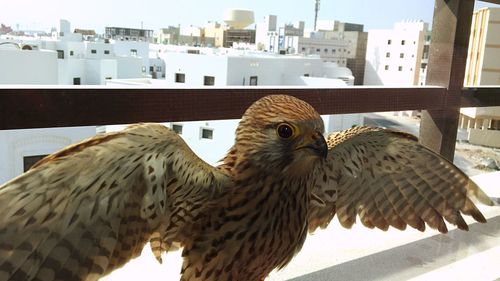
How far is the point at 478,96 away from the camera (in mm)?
1448

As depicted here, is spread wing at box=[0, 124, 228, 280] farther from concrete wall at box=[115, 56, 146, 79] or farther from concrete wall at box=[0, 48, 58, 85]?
concrete wall at box=[115, 56, 146, 79]

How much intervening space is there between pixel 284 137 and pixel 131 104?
0.33 m

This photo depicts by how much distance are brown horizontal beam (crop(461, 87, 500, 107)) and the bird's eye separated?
3.40ft

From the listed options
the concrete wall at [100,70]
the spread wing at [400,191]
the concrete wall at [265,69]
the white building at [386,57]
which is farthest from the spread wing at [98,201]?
the white building at [386,57]

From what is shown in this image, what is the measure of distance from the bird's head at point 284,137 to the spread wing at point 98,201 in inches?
2.1

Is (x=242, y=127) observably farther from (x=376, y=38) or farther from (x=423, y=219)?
(x=376, y=38)

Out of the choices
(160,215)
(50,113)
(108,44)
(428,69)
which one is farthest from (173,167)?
(108,44)

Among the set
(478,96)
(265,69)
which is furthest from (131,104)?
(265,69)

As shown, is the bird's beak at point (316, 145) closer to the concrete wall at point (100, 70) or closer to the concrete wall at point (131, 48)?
the concrete wall at point (100, 70)

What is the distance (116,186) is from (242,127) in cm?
16

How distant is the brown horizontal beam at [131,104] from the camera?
67 cm

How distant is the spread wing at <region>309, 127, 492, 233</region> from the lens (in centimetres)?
81

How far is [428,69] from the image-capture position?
57.0 inches

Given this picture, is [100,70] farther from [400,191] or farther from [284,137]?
[284,137]
